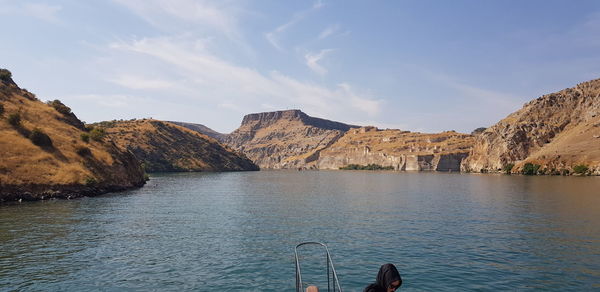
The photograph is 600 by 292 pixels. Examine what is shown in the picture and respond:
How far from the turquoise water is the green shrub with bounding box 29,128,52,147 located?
66.8ft

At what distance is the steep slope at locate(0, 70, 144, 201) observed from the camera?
57.3 meters

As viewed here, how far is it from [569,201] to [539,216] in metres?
19.8

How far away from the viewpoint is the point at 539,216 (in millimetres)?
45250

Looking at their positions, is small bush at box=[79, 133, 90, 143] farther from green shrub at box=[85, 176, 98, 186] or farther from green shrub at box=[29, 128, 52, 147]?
green shrub at box=[85, 176, 98, 186]

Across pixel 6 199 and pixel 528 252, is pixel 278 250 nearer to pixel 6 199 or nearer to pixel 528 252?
pixel 528 252

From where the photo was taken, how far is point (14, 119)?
67.9 meters

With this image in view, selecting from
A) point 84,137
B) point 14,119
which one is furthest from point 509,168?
point 14,119

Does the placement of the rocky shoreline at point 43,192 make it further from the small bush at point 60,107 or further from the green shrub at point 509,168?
the green shrub at point 509,168

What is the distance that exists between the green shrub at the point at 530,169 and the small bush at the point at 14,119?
184 meters

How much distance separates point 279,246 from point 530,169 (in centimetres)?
17008

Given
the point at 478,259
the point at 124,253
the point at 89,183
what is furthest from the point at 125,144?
the point at 478,259

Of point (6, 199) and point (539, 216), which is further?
point (6, 199)

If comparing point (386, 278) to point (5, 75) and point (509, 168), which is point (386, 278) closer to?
point (5, 75)

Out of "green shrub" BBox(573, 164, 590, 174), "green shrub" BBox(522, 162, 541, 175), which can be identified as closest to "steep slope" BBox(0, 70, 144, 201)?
"green shrub" BBox(573, 164, 590, 174)
